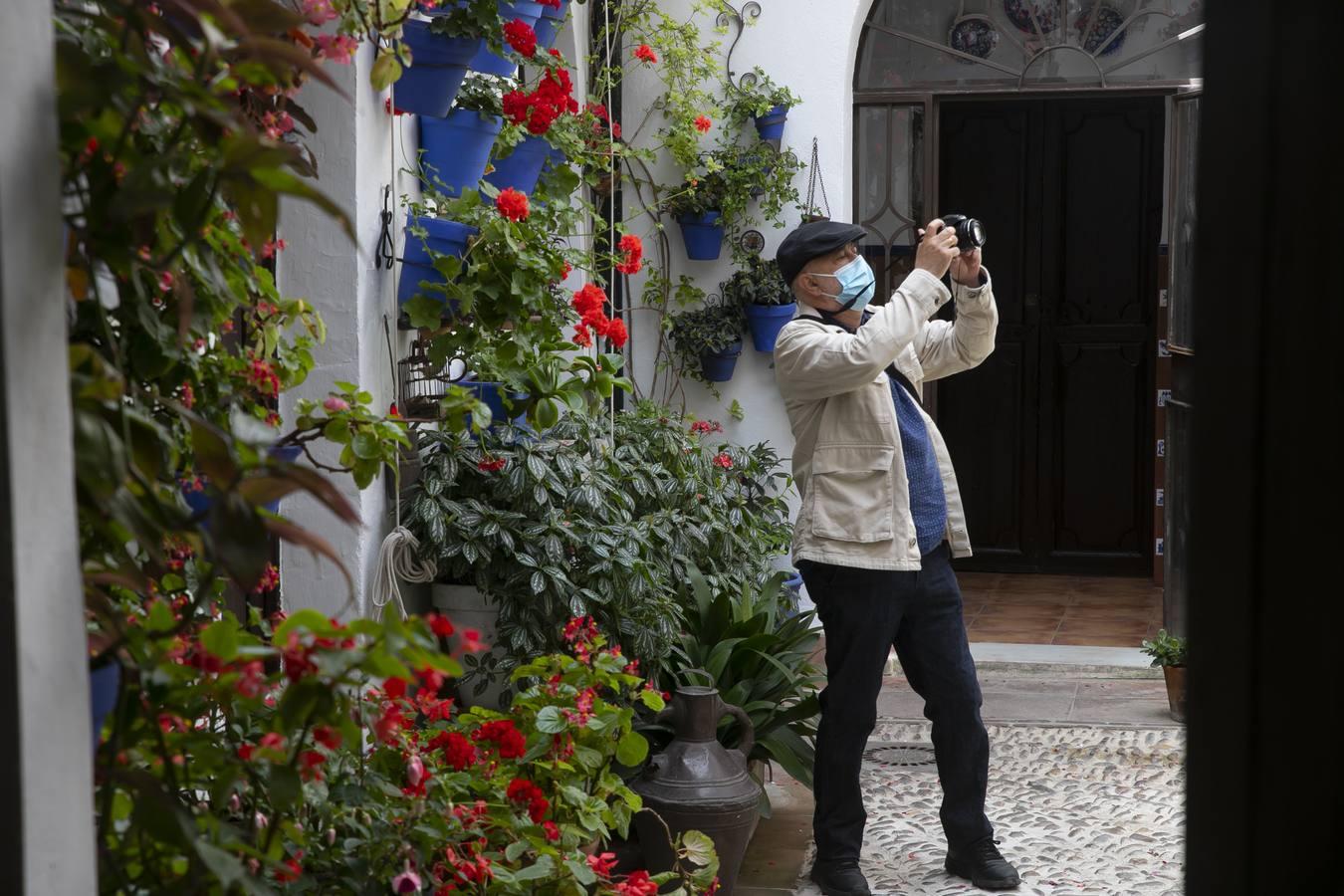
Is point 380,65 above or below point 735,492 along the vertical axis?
above

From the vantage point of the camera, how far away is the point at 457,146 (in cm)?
411

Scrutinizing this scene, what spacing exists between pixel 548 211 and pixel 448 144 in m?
0.34

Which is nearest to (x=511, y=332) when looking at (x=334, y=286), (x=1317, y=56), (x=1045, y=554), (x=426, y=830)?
(x=334, y=286)

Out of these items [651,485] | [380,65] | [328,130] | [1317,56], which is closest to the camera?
[1317,56]

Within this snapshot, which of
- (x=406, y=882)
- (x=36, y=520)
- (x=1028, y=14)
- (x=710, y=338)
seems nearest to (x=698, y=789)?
(x=406, y=882)

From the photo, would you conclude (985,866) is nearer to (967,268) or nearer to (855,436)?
(855,436)

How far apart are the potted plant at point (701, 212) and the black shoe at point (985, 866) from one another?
3.56 metres

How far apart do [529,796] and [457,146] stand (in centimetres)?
203

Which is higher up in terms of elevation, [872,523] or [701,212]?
[701,212]

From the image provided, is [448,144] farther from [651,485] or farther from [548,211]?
[651,485]

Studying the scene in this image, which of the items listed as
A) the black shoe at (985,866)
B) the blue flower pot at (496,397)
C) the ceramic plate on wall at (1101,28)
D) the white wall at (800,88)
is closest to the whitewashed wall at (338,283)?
the blue flower pot at (496,397)

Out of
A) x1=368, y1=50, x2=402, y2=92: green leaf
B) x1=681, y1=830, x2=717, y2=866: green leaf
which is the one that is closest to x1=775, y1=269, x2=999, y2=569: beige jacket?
x1=681, y1=830, x2=717, y2=866: green leaf

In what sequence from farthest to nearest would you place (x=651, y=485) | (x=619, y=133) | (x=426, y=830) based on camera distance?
(x=619, y=133) < (x=651, y=485) < (x=426, y=830)

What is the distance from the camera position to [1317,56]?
90cm
